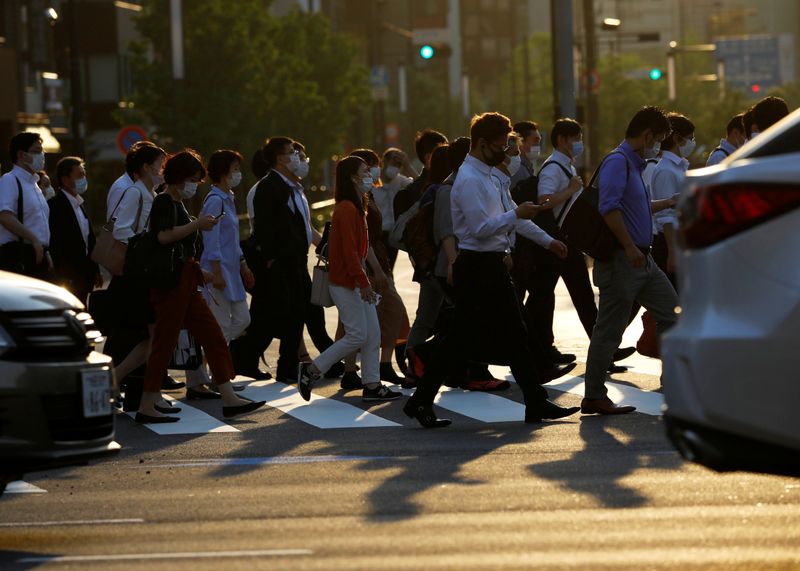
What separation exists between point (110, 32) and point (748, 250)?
67.6 metres

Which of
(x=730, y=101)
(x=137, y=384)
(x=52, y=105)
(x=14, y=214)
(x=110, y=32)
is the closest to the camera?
(x=137, y=384)

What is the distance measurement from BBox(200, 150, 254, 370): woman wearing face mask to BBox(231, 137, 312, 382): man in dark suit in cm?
16

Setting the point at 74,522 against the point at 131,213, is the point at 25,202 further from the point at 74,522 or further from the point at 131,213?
the point at 74,522

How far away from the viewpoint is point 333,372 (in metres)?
14.4

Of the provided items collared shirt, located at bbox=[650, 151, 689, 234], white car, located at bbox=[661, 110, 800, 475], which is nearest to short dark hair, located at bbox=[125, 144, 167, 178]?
collared shirt, located at bbox=[650, 151, 689, 234]

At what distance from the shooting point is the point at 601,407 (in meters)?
10.9

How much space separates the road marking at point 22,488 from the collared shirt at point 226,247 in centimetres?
435

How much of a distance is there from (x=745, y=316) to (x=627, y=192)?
5161 mm

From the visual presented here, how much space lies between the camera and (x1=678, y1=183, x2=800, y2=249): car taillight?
5.54 metres

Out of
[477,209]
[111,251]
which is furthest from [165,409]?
[477,209]

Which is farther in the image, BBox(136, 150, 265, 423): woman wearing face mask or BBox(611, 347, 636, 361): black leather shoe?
BBox(611, 347, 636, 361): black leather shoe

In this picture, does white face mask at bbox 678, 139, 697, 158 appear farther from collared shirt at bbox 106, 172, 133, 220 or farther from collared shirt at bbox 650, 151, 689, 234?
collared shirt at bbox 106, 172, 133, 220

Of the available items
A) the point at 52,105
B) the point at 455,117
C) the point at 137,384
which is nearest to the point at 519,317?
the point at 137,384

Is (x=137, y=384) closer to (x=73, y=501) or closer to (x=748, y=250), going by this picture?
(x=73, y=501)
